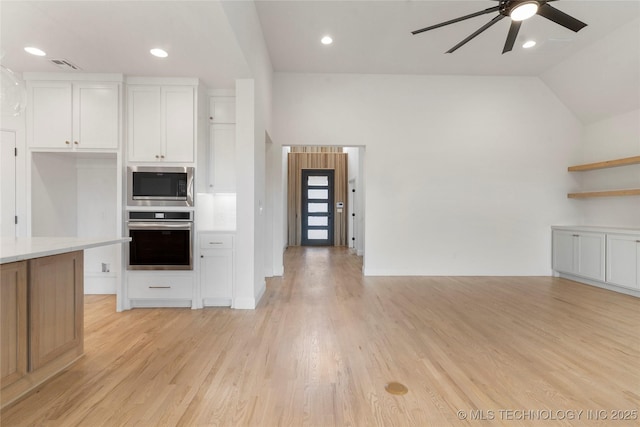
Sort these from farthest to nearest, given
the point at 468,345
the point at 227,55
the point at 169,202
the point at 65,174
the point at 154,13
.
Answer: the point at 65,174 < the point at 169,202 < the point at 227,55 < the point at 468,345 < the point at 154,13

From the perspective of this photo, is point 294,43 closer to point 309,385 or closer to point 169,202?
point 169,202

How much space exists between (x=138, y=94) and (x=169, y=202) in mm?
1269

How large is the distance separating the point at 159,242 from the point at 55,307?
4.28 feet

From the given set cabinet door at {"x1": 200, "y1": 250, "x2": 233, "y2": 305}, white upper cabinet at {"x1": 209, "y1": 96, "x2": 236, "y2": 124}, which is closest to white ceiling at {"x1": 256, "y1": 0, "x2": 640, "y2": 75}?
white upper cabinet at {"x1": 209, "y1": 96, "x2": 236, "y2": 124}

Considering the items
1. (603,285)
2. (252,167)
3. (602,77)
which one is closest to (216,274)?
(252,167)

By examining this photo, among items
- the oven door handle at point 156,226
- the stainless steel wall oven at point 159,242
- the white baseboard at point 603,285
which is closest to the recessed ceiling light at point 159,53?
the stainless steel wall oven at point 159,242

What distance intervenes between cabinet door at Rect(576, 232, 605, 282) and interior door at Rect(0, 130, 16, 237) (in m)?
7.42

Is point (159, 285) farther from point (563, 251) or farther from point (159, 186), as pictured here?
point (563, 251)

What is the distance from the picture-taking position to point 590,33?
3.74 metres

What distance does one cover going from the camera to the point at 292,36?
3846mm

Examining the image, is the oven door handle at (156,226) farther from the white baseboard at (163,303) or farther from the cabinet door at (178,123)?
the white baseboard at (163,303)

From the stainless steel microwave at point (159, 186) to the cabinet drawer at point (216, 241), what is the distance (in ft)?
1.36

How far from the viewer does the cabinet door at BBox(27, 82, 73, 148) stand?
313 centimetres

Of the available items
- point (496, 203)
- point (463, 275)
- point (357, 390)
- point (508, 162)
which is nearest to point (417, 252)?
point (463, 275)
